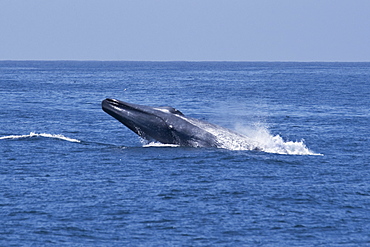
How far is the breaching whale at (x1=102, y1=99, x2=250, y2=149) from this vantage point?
22703mm

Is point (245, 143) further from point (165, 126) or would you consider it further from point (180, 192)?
point (180, 192)

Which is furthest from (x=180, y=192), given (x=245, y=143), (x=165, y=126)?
(x=245, y=143)

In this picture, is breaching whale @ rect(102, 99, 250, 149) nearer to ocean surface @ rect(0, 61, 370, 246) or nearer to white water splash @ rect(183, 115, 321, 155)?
white water splash @ rect(183, 115, 321, 155)

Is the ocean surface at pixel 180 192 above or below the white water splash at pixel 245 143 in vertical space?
below

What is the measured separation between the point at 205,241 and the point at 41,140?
15094mm

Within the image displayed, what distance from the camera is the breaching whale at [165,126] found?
74.5ft

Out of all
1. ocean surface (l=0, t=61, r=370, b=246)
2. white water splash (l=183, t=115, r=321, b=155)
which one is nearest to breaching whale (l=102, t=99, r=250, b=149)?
white water splash (l=183, t=115, r=321, b=155)

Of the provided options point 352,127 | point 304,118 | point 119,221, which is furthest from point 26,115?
point 119,221

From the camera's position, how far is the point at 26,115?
135 feet

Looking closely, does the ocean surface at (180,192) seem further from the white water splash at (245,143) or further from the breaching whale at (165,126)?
the breaching whale at (165,126)

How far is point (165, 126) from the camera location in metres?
22.7

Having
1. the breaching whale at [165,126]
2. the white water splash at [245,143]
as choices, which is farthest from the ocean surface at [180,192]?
the breaching whale at [165,126]

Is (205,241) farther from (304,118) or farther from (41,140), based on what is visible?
(304,118)

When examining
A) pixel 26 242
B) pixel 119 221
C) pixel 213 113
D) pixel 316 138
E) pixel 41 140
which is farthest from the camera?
pixel 213 113
